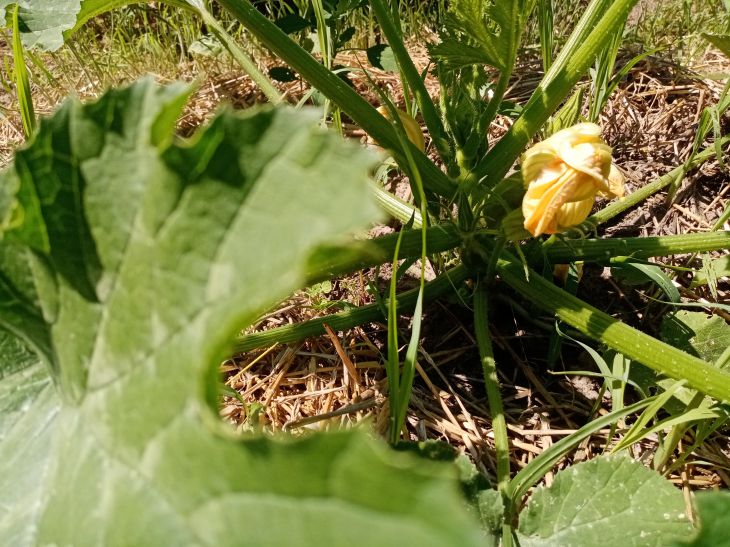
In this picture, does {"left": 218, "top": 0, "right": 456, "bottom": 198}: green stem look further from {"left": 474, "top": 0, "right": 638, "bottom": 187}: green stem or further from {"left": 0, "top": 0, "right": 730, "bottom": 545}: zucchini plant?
{"left": 0, "top": 0, "right": 730, "bottom": 545}: zucchini plant

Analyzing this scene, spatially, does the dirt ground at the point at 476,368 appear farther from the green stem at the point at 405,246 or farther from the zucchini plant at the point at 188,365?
the zucchini plant at the point at 188,365

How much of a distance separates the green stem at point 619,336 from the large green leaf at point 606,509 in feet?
0.73

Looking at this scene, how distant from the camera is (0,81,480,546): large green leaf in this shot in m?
0.55

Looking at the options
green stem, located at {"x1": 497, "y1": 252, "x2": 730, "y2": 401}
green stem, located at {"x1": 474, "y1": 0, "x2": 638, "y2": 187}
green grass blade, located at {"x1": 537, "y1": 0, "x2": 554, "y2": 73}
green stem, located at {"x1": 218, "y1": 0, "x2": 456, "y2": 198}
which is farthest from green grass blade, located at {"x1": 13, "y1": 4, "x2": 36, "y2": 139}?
green grass blade, located at {"x1": 537, "y1": 0, "x2": 554, "y2": 73}

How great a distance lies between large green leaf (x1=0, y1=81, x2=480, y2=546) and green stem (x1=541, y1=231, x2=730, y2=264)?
1.12 m

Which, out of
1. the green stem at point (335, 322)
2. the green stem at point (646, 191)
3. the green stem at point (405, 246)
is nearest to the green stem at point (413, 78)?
the green stem at point (405, 246)

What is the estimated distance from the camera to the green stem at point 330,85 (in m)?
1.58

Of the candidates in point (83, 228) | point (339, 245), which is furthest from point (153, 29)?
point (339, 245)

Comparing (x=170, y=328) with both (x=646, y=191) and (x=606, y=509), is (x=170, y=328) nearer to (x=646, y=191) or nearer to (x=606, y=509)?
(x=606, y=509)

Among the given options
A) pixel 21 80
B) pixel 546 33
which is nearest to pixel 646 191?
pixel 546 33

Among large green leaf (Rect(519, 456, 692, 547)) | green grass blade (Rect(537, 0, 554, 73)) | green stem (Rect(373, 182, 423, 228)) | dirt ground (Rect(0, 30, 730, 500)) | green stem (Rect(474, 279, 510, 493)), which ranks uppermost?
green grass blade (Rect(537, 0, 554, 73))

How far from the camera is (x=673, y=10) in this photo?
2.68 meters

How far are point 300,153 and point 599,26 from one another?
1102 mm

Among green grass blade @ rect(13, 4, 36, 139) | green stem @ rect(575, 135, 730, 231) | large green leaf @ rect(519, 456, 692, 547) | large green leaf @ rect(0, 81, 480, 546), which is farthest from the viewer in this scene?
green stem @ rect(575, 135, 730, 231)
